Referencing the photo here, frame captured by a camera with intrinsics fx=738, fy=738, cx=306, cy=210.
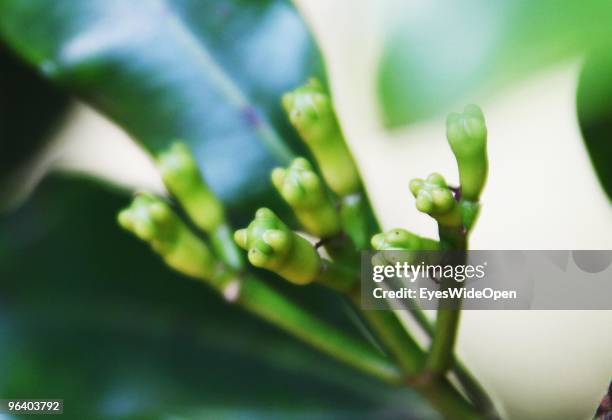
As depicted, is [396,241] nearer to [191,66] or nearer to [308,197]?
[308,197]

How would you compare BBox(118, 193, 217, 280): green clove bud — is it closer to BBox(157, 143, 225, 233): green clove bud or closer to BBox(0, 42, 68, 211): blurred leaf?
BBox(157, 143, 225, 233): green clove bud

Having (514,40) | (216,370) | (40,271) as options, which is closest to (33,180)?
(40,271)

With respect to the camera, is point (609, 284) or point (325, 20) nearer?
point (609, 284)

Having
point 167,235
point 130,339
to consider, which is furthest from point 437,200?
point 130,339

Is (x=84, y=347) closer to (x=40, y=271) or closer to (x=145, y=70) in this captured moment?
(x=40, y=271)

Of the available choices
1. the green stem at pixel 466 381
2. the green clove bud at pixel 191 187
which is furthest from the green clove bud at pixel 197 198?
the green stem at pixel 466 381

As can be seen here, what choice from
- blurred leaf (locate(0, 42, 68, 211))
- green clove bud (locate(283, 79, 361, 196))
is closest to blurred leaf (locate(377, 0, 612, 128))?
green clove bud (locate(283, 79, 361, 196))
